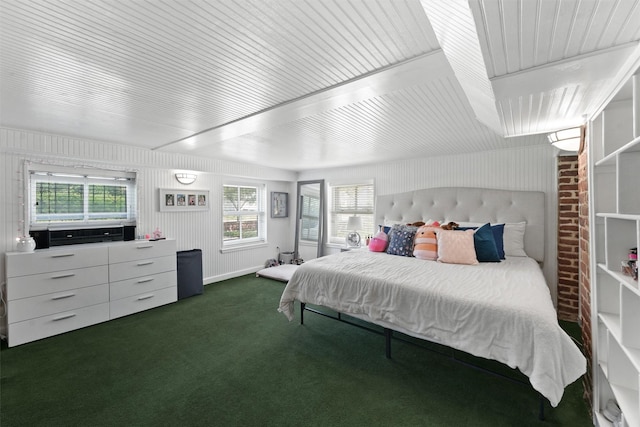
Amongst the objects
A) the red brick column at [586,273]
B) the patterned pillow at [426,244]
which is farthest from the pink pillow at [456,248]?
the red brick column at [586,273]

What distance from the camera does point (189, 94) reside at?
1.98 m

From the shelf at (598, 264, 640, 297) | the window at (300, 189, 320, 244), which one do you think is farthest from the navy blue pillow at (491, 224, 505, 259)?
the window at (300, 189, 320, 244)

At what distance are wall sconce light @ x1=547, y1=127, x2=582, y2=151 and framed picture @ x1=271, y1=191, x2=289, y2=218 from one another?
475cm

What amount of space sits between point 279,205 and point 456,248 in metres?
4.04

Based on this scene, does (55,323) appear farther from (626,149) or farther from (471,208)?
(471,208)

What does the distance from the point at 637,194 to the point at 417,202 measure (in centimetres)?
309

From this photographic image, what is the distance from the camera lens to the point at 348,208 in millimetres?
5477

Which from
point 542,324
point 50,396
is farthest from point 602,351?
point 50,396

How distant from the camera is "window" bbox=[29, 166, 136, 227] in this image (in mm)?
3182

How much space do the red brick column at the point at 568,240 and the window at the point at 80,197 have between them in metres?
5.77

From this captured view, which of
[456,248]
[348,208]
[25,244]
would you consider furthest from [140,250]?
[456,248]

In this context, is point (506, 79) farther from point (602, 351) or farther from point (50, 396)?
point (50, 396)

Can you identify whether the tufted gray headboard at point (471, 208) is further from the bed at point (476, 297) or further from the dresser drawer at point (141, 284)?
the dresser drawer at point (141, 284)

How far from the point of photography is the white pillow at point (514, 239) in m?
3.36
